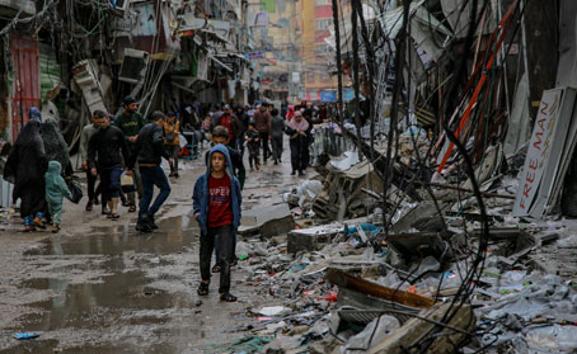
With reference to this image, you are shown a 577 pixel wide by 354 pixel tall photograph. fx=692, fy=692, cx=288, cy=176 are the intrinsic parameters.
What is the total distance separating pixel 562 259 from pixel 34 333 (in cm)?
440

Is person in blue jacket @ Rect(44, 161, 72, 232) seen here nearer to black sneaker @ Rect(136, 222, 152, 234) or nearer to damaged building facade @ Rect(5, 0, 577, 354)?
black sneaker @ Rect(136, 222, 152, 234)

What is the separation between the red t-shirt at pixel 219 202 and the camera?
21.2 ft

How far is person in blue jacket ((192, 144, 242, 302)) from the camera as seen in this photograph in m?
6.43

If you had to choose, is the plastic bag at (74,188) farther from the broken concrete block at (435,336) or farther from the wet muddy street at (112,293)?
the broken concrete block at (435,336)

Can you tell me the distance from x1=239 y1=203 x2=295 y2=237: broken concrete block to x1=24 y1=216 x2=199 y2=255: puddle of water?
771mm

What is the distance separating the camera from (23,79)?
15445mm

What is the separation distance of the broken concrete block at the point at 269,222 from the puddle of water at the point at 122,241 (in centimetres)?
77

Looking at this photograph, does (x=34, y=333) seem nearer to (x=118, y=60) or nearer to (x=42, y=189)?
(x=42, y=189)

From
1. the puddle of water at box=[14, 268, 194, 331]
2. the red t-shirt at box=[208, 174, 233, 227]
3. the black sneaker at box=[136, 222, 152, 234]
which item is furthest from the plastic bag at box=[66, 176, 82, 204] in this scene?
the red t-shirt at box=[208, 174, 233, 227]

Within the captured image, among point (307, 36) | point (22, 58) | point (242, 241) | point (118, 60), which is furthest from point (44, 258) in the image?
point (307, 36)

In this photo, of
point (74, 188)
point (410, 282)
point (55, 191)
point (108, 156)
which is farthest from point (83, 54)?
point (410, 282)

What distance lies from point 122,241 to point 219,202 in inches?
131

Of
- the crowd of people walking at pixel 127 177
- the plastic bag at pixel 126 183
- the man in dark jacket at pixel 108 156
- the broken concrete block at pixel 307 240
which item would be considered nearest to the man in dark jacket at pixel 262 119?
the crowd of people walking at pixel 127 177

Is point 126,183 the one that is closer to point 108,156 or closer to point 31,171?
point 108,156
